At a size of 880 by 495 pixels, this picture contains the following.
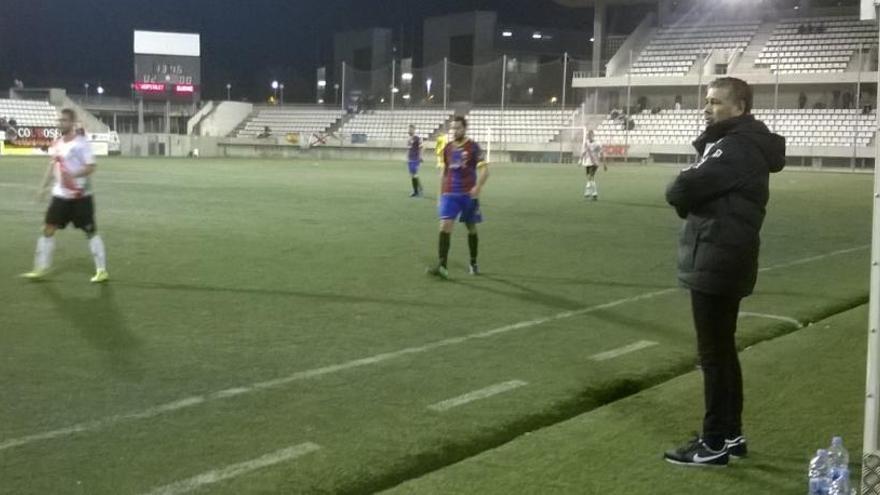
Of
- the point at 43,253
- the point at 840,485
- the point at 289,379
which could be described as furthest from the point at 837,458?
the point at 43,253

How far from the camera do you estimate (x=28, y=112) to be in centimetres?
5300

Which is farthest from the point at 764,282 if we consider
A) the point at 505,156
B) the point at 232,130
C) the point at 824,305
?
the point at 232,130

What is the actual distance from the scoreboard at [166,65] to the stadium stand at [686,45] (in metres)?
26.4

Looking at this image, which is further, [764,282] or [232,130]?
[232,130]

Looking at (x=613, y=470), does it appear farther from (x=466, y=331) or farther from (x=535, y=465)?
(x=466, y=331)

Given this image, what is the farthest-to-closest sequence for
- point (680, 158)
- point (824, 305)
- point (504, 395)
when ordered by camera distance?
point (680, 158) → point (824, 305) → point (504, 395)

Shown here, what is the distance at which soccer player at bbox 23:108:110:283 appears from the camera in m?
9.97

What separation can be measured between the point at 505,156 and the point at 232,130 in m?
21.0

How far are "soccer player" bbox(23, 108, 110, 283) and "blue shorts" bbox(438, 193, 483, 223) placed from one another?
12.4 ft

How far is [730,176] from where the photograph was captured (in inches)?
173

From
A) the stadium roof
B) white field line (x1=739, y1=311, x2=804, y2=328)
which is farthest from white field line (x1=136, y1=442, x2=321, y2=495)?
the stadium roof

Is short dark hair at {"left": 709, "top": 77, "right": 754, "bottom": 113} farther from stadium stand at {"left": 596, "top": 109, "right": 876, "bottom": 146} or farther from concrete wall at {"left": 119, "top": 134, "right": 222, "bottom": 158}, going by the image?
concrete wall at {"left": 119, "top": 134, "right": 222, "bottom": 158}

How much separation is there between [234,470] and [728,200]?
2683mm

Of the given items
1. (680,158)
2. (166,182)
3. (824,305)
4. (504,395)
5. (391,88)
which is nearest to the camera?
(504,395)
